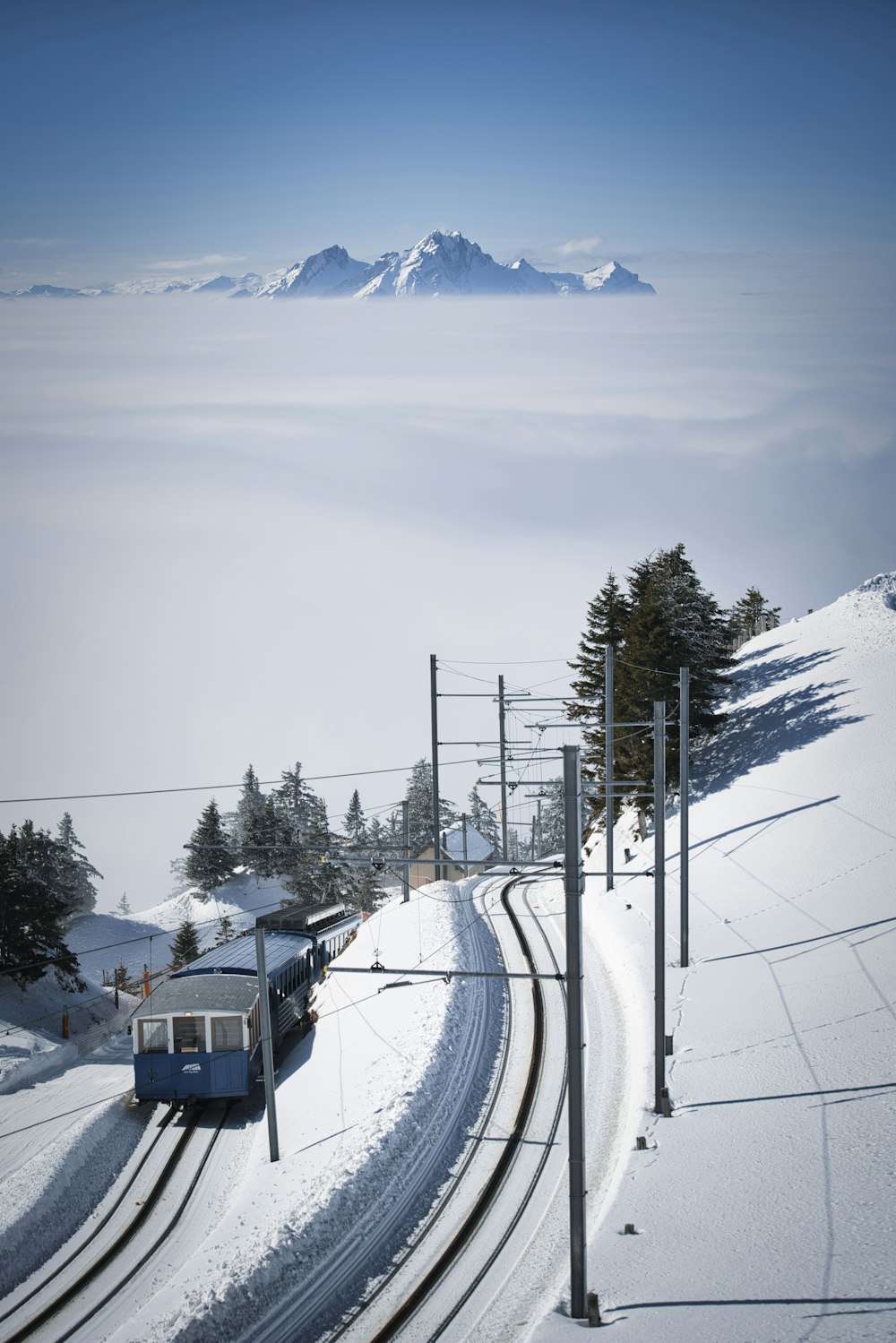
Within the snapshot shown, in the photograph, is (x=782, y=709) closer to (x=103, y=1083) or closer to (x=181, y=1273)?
(x=103, y=1083)

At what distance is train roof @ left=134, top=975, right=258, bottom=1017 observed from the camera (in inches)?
982

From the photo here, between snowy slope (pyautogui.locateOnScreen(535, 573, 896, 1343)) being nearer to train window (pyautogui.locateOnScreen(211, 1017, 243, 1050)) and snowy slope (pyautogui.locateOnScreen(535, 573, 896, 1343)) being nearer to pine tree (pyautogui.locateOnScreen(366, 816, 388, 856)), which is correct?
train window (pyautogui.locateOnScreen(211, 1017, 243, 1050))

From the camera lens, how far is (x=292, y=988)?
1205 inches

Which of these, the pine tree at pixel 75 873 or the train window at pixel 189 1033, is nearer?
the train window at pixel 189 1033

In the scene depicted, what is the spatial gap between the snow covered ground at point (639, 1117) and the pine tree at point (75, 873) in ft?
112

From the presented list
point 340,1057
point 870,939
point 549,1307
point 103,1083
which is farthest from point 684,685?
point 103,1083

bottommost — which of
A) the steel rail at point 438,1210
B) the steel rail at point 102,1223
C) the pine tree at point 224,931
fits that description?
the pine tree at point 224,931

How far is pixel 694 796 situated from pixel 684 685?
62.1 feet

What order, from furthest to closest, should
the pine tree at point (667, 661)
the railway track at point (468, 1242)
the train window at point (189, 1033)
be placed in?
the pine tree at point (667, 661), the train window at point (189, 1033), the railway track at point (468, 1242)

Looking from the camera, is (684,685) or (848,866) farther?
(848,866)

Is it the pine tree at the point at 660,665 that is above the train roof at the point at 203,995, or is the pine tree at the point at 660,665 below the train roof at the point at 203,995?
above

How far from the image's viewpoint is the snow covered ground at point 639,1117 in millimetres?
13789

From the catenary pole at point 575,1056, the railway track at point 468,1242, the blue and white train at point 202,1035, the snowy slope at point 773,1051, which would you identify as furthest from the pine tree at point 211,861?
the catenary pole at point 575,1056

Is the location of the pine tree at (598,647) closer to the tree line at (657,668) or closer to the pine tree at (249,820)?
the tree line at (657,668)
